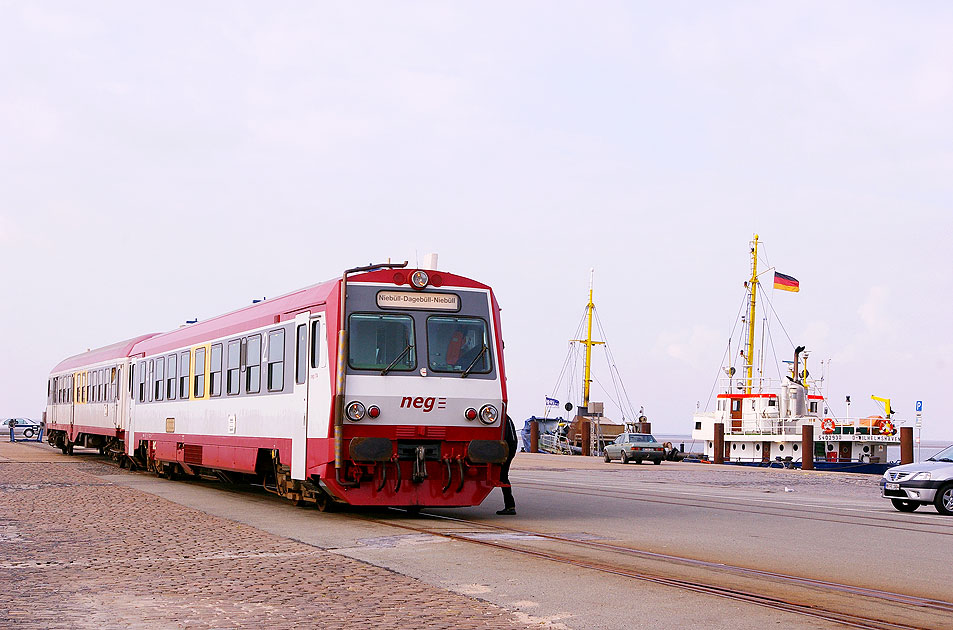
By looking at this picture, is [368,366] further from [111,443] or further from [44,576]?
[111,443]

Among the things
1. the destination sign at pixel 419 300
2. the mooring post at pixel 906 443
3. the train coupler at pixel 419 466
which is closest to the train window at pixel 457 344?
the destination sign at pixel 419 300

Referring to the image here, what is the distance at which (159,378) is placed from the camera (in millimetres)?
26578

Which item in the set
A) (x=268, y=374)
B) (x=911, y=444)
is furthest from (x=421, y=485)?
(x=911, y=444)

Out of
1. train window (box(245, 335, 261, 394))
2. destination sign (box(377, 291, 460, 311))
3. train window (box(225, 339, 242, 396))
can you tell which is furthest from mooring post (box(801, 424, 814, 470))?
destination sign (box(377, 291, 460, 311))

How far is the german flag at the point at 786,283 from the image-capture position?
199 ft

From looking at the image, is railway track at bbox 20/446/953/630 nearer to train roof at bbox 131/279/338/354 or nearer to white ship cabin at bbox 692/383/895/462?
→ train roof at bbox 131/279/338/354

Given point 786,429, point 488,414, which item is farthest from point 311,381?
point 786,429

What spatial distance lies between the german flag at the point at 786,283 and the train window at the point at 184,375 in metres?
42.6

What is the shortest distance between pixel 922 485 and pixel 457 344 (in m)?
9.29

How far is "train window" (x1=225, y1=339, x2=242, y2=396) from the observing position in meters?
20.2

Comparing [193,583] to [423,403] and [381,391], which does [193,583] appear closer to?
[381,391]

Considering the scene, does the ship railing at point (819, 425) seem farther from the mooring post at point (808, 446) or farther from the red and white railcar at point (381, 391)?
the red and white railcar at point (381, 391)

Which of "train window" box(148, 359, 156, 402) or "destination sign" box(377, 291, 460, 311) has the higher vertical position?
"destination sign" box(377, 291, 460, 311)

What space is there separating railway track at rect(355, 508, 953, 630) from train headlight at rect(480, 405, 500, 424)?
2.20m
